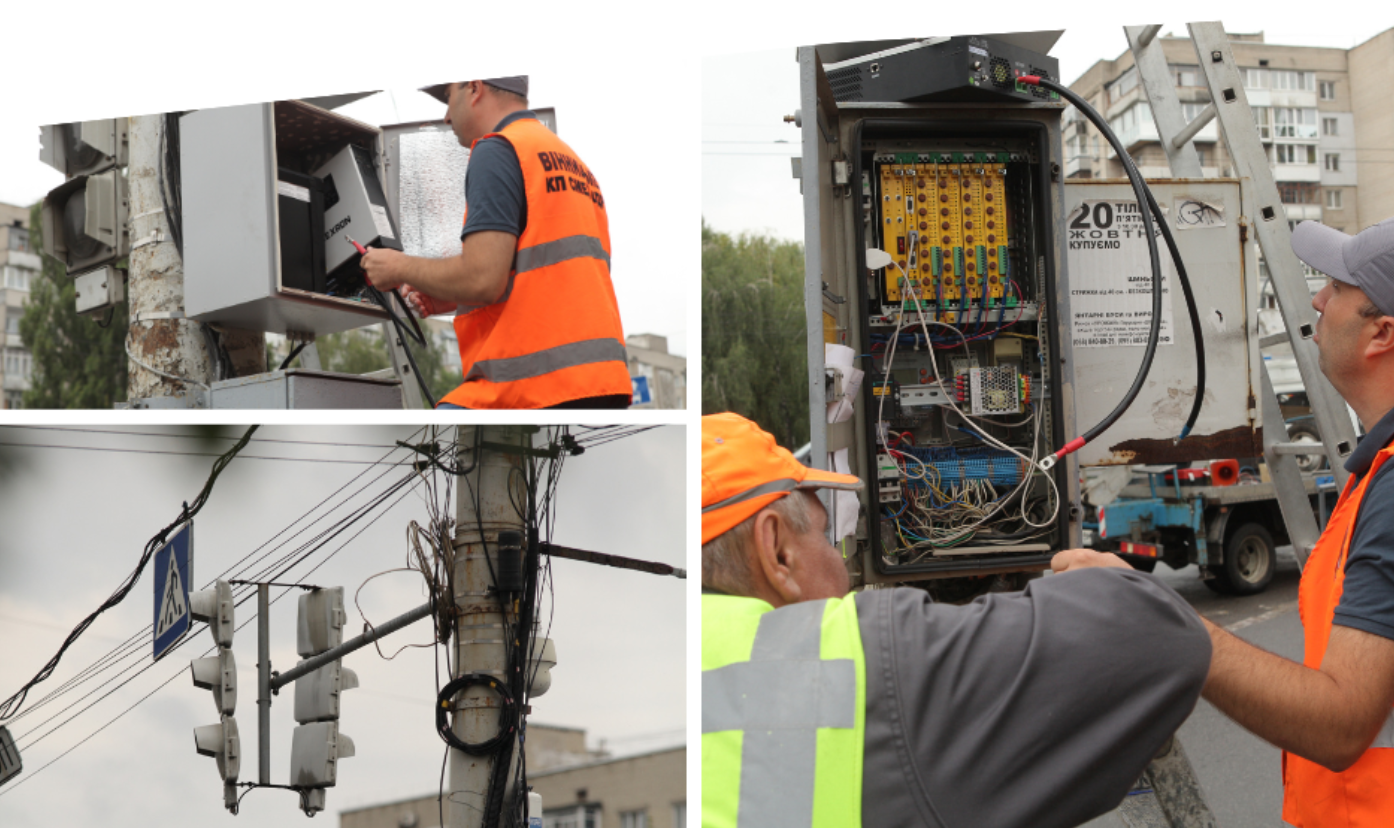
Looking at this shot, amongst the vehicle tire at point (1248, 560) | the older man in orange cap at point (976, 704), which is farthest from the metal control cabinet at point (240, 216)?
the vehicle tire at point (1248, 560)

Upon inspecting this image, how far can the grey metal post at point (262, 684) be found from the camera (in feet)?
6.21

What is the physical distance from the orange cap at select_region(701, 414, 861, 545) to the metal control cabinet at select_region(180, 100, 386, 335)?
1093 millimetres

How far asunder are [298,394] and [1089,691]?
61.9 inches

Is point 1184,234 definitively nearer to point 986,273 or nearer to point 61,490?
point 986,273

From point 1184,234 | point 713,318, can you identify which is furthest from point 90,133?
point 1184,234

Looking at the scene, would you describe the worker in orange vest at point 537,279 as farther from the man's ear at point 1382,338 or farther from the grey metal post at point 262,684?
the man's ear at point 1382,338

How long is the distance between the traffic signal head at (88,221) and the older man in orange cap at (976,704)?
82.7 inches

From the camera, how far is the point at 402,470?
192 centimetres

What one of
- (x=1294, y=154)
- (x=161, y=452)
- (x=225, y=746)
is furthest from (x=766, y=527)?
(x=1294, y=154)

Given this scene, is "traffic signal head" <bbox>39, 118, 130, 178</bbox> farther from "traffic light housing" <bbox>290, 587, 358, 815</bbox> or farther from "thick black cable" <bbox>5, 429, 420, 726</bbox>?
"traffic light housing" <bbox>290, 587, 358, 815</bbox>

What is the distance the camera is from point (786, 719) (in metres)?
1.06

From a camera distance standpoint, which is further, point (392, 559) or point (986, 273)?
point (986, 273)

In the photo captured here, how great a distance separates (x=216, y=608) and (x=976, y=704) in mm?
1567

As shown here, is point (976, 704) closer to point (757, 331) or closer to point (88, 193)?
point (757, 331)
